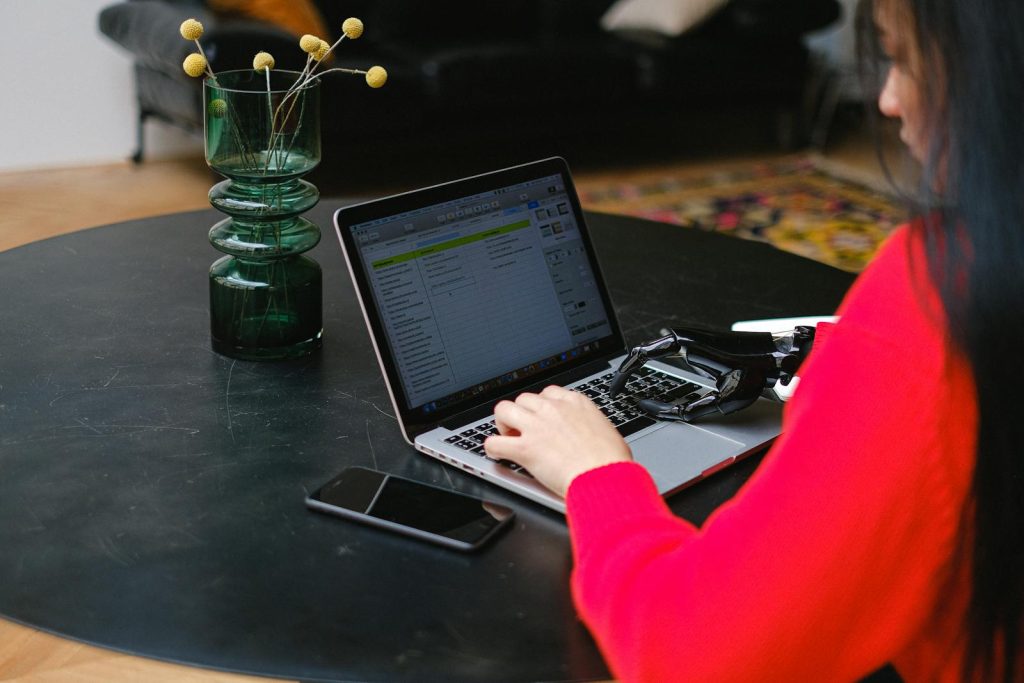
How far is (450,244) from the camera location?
1060 mm

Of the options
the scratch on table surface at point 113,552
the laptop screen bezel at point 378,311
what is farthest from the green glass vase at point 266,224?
the scratch on table surface at point 113,552

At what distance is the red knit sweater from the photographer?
0.62 metres

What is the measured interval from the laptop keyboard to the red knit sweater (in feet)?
1.05

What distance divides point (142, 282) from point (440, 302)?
1.55 ft

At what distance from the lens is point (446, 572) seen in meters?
0.79

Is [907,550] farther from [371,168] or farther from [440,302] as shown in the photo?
[371,168]

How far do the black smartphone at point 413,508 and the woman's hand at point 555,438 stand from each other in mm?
48

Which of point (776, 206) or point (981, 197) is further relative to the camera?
point (776, 206)

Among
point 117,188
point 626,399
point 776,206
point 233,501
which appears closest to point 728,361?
point 626,399

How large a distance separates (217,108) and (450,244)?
0.85ft

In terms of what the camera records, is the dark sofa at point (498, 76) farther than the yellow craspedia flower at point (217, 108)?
Yes

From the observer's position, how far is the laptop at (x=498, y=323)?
98 cm

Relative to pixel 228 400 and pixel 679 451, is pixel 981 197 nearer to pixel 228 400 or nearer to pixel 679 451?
pixel 679 451

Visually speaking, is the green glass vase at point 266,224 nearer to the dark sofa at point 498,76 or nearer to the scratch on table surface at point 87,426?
the scratch on table surface at point 87,426
